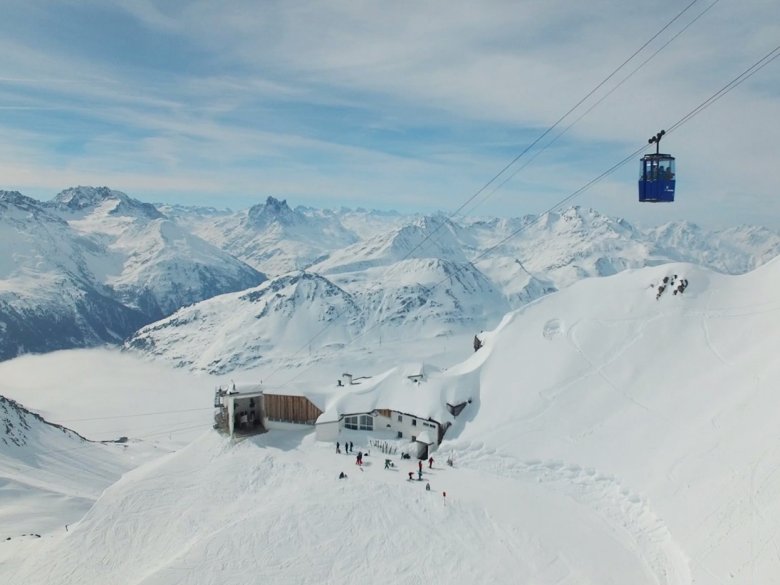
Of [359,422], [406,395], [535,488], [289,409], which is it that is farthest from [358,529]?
[289,409]

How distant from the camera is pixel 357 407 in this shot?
48.9m

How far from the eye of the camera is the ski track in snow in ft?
94.8

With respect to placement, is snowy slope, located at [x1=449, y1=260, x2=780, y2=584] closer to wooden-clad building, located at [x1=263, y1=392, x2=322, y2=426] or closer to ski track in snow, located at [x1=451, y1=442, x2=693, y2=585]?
ski track in snow, located at [x1=451, y1=442, x2=693, y2=585]

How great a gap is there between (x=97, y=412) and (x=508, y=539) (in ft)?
598

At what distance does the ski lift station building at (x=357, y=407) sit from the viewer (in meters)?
47.0

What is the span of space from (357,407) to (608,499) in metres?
21.9

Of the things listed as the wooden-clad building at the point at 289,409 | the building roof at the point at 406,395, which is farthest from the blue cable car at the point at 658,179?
the wooden-clad building at the point at 289,409

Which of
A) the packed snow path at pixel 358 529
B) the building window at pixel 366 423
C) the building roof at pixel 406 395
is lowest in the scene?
the packed snow path at pixel 358 529

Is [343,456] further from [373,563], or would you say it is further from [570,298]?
[570,298]

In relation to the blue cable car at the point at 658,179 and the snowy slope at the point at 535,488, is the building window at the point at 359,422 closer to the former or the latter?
the snowy slope at the point at 535,488

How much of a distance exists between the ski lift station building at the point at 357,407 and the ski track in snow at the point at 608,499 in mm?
5445

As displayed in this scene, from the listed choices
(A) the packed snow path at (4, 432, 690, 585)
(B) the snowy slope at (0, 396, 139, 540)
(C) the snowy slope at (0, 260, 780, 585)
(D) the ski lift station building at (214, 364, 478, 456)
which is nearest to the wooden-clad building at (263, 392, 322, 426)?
(D) the ski lift station building at (214, 364, 478, 456)

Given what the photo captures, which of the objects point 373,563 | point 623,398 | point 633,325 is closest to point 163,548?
point 373,563

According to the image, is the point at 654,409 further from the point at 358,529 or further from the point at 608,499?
the point at 358,529
